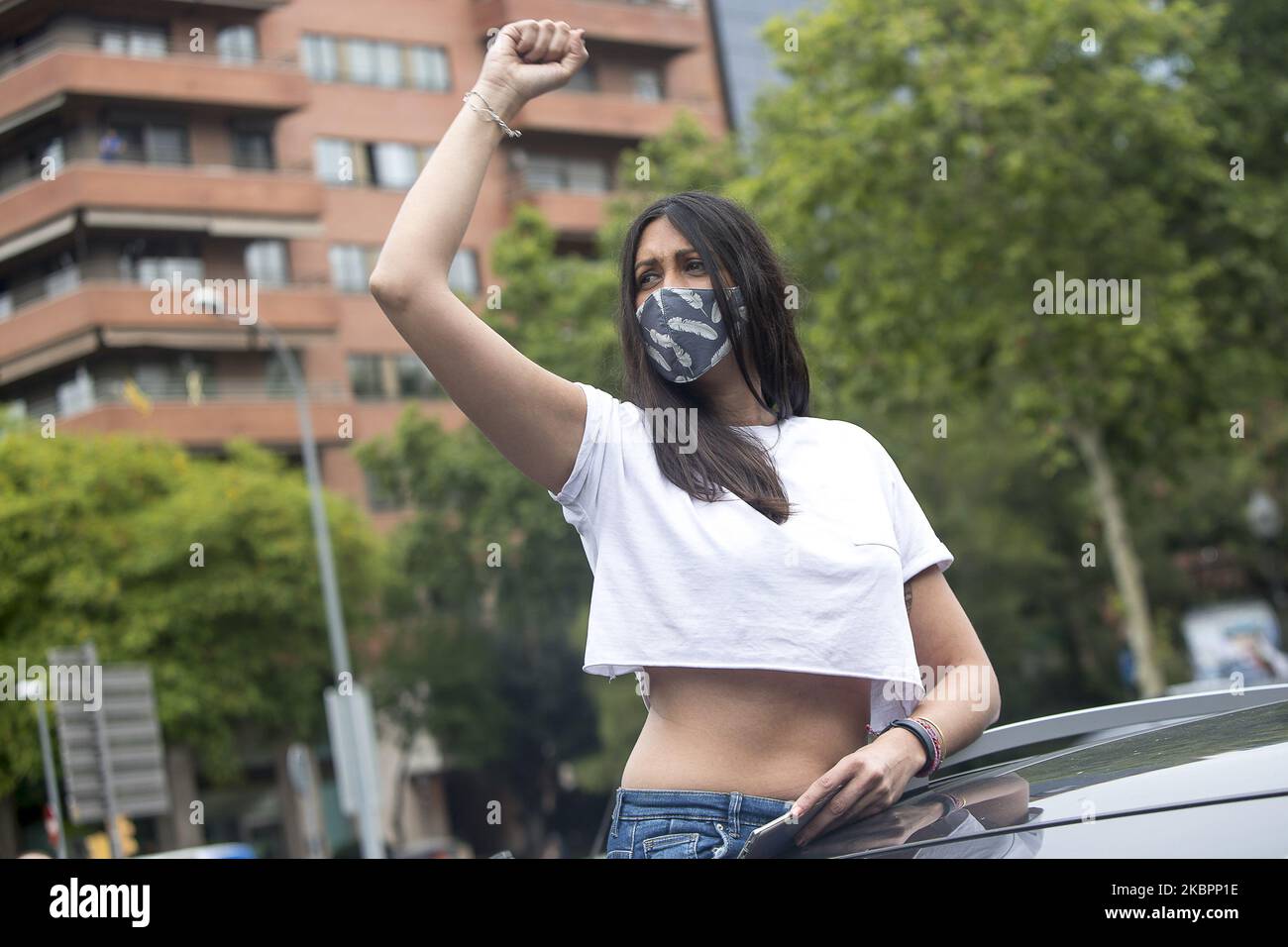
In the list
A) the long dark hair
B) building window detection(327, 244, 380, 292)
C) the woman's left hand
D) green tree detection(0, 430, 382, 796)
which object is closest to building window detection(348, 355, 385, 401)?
building window detection(327, 244, 380, 292)

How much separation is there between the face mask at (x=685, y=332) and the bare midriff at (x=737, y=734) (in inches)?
16.3

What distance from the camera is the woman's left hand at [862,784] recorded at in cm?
186

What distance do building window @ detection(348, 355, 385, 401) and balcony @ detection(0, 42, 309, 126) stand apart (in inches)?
258

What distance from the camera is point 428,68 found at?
136 ft

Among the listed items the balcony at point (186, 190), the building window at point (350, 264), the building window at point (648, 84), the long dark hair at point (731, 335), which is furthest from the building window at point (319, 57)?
the long dark hair at point (731, 335)

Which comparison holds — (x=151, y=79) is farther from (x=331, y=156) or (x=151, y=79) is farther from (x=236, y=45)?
(x=331, y=156)

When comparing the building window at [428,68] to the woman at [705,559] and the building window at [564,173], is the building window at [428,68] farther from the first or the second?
the woman at [705,559]

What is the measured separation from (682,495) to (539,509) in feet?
84.5

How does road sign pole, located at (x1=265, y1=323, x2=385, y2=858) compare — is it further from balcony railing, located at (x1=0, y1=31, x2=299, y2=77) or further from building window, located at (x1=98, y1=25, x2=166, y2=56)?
building window, located at (x1=98, y1=25, x2=166, y2=56)

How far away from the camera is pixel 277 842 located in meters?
35.5

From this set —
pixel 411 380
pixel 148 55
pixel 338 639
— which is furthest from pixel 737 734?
pixel 411 380

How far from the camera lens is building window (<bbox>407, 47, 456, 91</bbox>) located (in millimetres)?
41219
